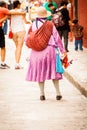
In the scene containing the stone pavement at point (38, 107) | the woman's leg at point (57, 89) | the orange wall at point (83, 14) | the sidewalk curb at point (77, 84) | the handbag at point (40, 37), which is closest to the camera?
the stone pavement at point (38, 107)

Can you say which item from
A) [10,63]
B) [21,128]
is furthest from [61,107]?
[10,63]

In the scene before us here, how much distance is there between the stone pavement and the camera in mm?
8617

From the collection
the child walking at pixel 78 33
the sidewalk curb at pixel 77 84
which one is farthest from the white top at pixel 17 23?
the child walking at pixel 78 33

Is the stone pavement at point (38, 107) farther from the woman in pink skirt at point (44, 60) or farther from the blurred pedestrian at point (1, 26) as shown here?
the blurred pedestrian at point (1, 26)

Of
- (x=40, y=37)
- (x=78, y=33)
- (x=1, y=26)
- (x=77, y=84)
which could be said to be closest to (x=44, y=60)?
(x=40, y=37)

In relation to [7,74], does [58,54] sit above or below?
above

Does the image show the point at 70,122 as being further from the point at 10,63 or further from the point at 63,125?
the point at 10,63

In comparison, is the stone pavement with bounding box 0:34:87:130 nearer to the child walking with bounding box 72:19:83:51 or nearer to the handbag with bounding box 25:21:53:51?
the handbag with bounding box 25:21:53:51

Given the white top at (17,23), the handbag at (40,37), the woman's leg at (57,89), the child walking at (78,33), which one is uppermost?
the handbag at (40,37)

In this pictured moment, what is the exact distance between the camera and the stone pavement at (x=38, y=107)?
8617 mm

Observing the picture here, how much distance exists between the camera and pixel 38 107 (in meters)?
10.2

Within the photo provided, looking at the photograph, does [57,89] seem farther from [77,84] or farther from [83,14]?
[83,14]

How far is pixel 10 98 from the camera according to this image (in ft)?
36.9

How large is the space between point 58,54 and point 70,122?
217 centimetres
